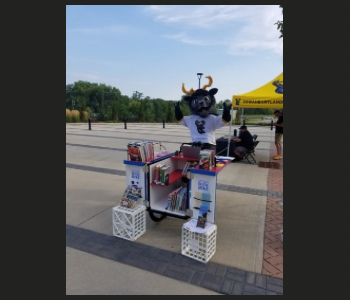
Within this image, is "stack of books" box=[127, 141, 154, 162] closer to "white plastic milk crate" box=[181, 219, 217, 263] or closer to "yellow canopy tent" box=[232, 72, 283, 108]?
"white plastic milk crate" box=[181, 219, 217, 263]

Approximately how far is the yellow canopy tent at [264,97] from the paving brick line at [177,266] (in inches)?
219

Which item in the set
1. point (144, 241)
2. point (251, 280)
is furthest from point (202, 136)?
point (251, 280)

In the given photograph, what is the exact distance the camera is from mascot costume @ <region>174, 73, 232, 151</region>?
4493mm

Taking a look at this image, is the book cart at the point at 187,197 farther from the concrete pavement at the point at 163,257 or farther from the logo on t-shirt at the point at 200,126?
the logo on t-shirt at the point at 200,126

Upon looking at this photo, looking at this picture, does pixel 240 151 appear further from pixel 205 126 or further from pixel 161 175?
pixel 161 175

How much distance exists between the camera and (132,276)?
2.69 m

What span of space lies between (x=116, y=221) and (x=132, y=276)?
0.95 m

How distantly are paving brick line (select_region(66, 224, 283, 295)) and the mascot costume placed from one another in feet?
7.06

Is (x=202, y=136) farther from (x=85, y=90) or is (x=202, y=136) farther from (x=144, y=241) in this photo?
(x=85, y=90)

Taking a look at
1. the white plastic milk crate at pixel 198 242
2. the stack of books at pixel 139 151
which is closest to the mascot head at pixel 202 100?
the stack of books at pixel 139 151

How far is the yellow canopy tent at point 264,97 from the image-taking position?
722 centimetres

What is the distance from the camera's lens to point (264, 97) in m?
7.26

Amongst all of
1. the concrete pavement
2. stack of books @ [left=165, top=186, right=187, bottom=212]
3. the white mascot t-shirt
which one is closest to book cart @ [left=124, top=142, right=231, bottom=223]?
stack of books @ [left=165, top=186, right=187, bottom=212]

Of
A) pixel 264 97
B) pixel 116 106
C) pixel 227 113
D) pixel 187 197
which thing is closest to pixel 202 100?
pixel 227 113
